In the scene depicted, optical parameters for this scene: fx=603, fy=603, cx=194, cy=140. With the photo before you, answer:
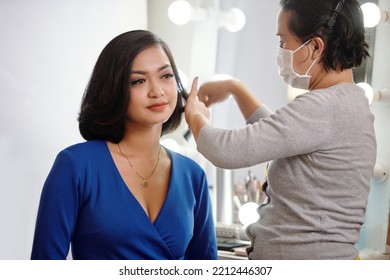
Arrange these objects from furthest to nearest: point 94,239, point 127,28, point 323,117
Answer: point 127,28, point 94,239, point 323,117

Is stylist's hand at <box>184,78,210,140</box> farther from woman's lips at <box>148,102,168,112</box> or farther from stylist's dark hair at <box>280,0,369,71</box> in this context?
stylist's dark hair at <box>280,0,369,71</box>

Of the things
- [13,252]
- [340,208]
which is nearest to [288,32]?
[340,208]

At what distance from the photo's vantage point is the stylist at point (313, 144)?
790 millimetres

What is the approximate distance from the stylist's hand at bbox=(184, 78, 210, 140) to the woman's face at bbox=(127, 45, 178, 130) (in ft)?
0.15

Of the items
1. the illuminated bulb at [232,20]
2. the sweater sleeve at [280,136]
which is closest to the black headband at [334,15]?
the sweater sleeve at [280,136]

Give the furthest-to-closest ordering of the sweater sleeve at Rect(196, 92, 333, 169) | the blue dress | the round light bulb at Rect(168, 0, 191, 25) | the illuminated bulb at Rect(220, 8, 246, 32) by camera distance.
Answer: the illuminated bulb at Rect(220, 8, 246, 32)
the round light bulb at Rect(168, 0, 191, 25)
the blue dress
the sweater sleeve at Rect(196, 92, 333, 169)

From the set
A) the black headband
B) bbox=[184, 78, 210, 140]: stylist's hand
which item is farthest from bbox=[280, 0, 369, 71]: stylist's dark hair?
bbox=[184, 78, 210, 140]: stylist's hand

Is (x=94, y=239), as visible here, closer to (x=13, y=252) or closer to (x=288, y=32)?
(x=13, y=252)

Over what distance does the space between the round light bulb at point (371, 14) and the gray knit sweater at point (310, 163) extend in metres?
0.38

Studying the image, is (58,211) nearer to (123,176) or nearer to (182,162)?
(123,176)

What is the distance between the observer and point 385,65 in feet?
3.89

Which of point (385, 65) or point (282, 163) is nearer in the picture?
point (282, 163)

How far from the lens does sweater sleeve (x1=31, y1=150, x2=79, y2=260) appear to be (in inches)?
34.7
